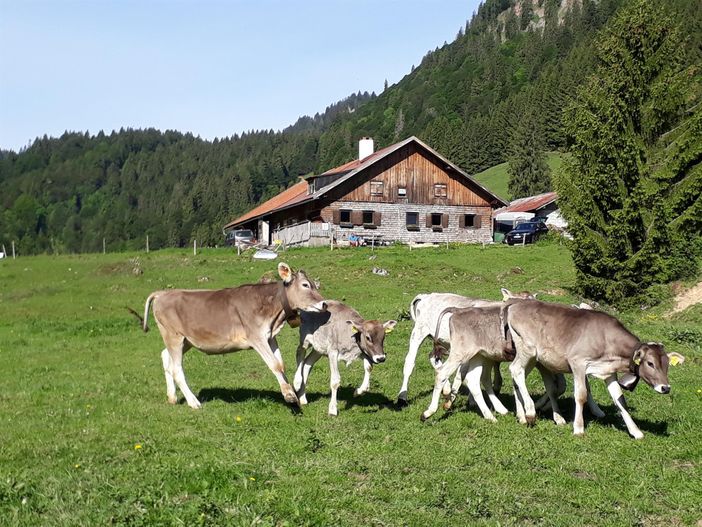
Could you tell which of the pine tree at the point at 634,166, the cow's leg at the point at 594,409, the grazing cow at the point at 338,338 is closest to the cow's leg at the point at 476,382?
the grazing cow at the point at 338,338

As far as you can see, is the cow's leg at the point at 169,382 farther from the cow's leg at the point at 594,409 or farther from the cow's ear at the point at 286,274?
the cow's leg at the point at 594,409

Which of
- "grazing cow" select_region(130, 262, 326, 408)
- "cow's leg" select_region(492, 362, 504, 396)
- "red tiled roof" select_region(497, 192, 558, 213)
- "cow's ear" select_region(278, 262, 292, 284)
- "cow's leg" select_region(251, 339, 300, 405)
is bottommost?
"cow's leg" select_region(492, 362, 504, 396)

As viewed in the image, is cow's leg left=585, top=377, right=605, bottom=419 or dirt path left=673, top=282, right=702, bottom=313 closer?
cow's leg left=585, top=377, right=605, bottom=419

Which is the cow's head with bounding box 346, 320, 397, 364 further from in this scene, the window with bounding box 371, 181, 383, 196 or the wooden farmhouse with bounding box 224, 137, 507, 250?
the window with bounding box 371, 181, 383, 196

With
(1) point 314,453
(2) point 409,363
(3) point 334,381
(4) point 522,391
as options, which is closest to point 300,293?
(3) point 334,381

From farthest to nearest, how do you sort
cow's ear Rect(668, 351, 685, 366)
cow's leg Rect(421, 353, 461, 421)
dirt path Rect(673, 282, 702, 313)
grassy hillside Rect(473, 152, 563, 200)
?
grassy hillside Rect(473, 152, 563, 200), dirt path Rect(673, 282, 702, 313), cow's leg Rect(421, 353, 461, 421), cow's ear Rect(668, 351, 685, 366)

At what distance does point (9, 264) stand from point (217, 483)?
41599 millimetres

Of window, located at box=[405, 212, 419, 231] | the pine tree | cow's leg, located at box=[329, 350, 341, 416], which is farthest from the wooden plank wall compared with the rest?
cow's leg, located at box=[329, 350, 341, 416]

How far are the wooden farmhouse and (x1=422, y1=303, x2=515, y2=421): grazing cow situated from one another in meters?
38.3

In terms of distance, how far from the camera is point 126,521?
617 centimetres

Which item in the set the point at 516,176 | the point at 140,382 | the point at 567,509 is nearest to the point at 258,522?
the point at 567,509

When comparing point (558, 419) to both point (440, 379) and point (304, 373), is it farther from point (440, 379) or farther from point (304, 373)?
point (304, 373)

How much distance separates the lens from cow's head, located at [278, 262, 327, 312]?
11.7m

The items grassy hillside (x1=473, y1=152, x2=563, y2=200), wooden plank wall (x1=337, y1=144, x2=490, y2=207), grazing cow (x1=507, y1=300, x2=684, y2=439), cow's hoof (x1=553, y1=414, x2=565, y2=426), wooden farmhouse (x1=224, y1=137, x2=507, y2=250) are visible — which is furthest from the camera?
grassy hillside (x1=473, y1=152, x2=563, y2=200)
